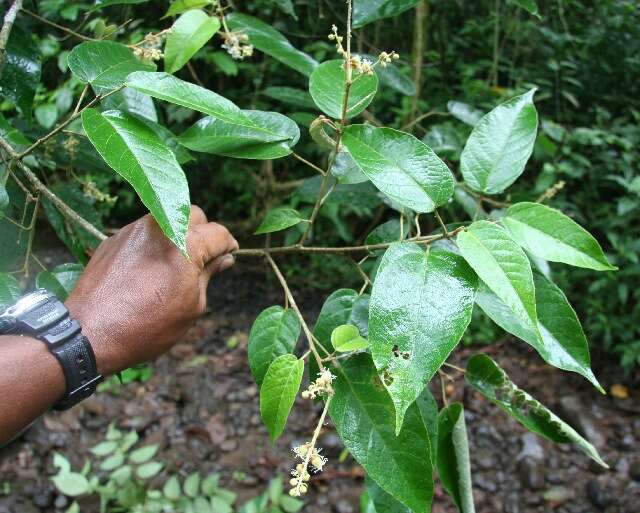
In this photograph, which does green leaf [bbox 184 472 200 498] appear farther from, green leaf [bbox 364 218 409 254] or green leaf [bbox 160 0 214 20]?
green leaf [bbox 160 0 214 20]

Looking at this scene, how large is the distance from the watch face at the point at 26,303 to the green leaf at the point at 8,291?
0.06m

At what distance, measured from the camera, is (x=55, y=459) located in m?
1.99

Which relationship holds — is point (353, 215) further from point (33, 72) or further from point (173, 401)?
point (33, 72)

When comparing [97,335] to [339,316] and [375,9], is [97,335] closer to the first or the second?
[339,316]

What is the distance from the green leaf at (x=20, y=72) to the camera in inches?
35.1

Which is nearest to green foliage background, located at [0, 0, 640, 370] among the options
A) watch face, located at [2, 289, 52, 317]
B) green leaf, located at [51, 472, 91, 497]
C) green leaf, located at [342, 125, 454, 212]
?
green leaf, located at [51, 472, 91, 497]

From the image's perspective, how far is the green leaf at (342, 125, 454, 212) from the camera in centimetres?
63

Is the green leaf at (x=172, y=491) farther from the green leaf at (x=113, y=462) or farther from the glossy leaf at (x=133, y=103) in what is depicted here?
the glossy leaf at (x=133, y=103)

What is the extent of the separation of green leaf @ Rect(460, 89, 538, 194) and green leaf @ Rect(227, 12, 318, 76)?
0.32 meters

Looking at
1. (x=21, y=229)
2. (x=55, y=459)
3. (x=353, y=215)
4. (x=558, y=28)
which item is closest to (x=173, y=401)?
(x=55, y=459)

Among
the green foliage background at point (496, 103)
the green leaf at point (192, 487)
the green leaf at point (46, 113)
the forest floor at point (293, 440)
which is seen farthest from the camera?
the green foliage background at point (496, 103)

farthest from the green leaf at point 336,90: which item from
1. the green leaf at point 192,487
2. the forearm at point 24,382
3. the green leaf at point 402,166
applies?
the green leaf at point 192,487

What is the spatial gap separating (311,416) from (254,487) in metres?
0.38

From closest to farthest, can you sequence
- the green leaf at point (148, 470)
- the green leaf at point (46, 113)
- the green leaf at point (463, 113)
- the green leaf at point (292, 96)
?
the green leaf at point (292, 96) < the green leaf at point (463, 113) < the green leaf at point (46, 113) < the green leaf at point (148, 470)
